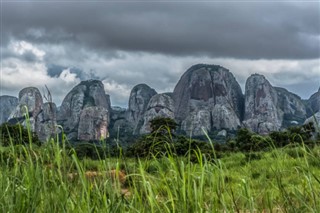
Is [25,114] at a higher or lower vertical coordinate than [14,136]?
higher

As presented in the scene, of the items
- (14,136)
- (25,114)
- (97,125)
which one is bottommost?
(14,136)

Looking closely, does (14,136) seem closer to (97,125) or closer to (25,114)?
(97,125)

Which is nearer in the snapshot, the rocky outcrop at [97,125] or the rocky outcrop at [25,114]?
the rocky outcrop at [25,114]

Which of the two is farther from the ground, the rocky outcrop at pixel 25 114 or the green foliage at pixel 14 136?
the rocky outcrop at pixel 25 114

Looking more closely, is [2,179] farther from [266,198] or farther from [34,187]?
[266,198]

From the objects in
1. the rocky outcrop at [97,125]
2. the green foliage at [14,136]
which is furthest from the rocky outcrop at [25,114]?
the rocky outcrop at [97,125]

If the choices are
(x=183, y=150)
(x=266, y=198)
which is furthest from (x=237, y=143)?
(x=266, y=198)

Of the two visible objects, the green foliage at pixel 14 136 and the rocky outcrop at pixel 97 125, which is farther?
the rocky outcrop at pixel 97 125

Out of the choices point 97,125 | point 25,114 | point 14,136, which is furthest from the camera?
point 97,125

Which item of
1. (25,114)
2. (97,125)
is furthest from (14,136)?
(25,114)

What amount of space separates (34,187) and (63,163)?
12.2 inches

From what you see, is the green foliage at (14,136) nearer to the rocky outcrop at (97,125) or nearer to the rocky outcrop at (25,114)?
the rocky outcrop at (25,114)

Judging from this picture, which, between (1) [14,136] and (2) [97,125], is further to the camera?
(2) [97,125]

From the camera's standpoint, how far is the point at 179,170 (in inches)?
139
